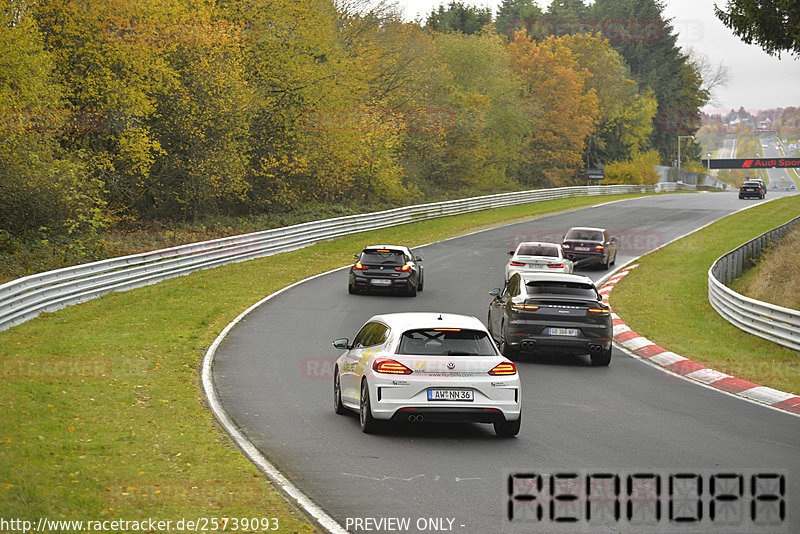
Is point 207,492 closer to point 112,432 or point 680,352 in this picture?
point 112,432

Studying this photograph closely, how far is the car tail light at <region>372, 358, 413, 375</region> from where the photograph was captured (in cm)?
1057

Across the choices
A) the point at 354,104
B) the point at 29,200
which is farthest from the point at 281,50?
the point at 29,200

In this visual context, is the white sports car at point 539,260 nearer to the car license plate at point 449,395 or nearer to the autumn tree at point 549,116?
the car license plate at point 449,395

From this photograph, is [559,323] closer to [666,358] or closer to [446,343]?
[666,358]

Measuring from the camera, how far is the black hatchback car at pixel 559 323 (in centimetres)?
1645

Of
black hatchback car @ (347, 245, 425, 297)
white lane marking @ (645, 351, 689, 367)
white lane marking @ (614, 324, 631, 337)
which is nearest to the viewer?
white lane marking @ (645, 351, 689, 367)

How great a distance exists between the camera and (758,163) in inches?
5143

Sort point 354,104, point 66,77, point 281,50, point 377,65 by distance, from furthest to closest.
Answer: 1. point 377,65
2. point 354,104
3. point 281,50
4. point 66,77

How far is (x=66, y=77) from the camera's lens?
121ft

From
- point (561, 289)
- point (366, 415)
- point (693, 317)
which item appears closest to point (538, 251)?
point (693, 317)

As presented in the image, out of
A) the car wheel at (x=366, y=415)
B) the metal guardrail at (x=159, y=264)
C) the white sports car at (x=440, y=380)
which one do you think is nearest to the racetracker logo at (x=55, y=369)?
the metal guardrail at (x=159, y=264)

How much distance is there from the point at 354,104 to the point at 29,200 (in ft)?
82.0

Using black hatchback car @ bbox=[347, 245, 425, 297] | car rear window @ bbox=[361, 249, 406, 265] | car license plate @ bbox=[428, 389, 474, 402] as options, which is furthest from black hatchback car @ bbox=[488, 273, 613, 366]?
car rear window @ bbox=[361, 249, 406, 265]

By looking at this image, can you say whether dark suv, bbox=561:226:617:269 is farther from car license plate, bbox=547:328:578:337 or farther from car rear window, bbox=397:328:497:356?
car rear window, bbox=397:328:497:356
